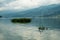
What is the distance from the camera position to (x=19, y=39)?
33.5m

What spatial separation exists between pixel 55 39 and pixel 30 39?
412 centimetres

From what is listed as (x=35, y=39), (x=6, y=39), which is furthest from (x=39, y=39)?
(x=6, y=39)

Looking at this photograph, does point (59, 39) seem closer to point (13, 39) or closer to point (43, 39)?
point (43, 39)

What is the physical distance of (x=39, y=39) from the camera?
33781 millimetres

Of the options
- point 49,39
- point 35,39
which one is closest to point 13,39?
point 35,39

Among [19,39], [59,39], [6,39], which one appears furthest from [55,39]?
[6,39]

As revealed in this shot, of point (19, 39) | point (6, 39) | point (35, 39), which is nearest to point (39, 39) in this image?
point (35, 39)

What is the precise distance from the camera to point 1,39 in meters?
33.8

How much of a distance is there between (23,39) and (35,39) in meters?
1.99

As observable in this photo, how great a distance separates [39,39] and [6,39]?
5467mm

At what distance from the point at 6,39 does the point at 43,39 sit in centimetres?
613

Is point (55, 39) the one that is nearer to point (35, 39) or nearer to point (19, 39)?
point (35, 39)

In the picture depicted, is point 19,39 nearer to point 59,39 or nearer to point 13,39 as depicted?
point 13,39

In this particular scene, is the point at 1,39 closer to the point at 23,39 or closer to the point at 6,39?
A: the point at 6,39
